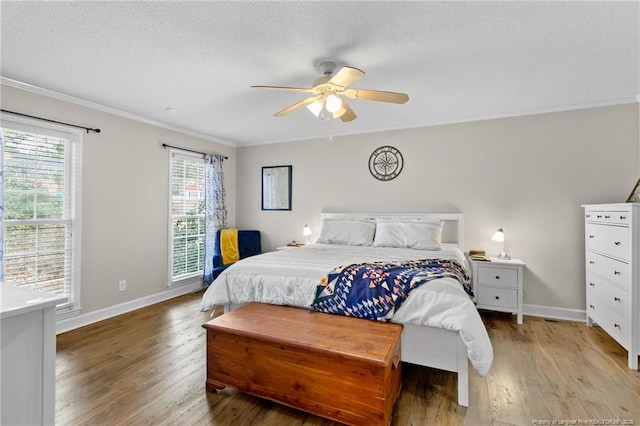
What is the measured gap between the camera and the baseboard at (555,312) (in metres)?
3.30

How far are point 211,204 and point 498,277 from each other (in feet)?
13.4

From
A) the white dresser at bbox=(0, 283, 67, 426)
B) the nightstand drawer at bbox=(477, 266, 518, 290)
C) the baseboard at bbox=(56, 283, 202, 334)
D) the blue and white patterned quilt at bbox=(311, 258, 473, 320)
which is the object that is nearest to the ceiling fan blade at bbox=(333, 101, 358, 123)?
the blue and white patterned quilt at bbox=(311, 258, 473, 320)

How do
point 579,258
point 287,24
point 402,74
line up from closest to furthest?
point 287,24 → point 402,74 → point 579,258

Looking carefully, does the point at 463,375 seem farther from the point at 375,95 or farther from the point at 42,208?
the point at 42,208

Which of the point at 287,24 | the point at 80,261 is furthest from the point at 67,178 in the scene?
the point at 287,24

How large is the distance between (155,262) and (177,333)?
1.38 m

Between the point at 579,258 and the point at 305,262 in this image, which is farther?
the point at 579,258

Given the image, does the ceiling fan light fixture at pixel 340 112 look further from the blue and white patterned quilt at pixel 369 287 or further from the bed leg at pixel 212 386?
the bed leg at pixel 212 386

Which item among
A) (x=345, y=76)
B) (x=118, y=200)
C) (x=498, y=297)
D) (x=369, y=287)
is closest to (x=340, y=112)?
(x=345, y=76)

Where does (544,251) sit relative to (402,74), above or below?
below

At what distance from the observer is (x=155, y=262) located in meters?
3.97

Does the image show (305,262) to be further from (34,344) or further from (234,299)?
(34,344)

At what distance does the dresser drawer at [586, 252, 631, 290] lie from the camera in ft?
7.91

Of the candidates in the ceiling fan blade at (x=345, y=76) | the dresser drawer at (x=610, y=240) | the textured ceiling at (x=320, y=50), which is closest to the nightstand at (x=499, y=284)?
the dresser drawer at (x=610, y=240)
